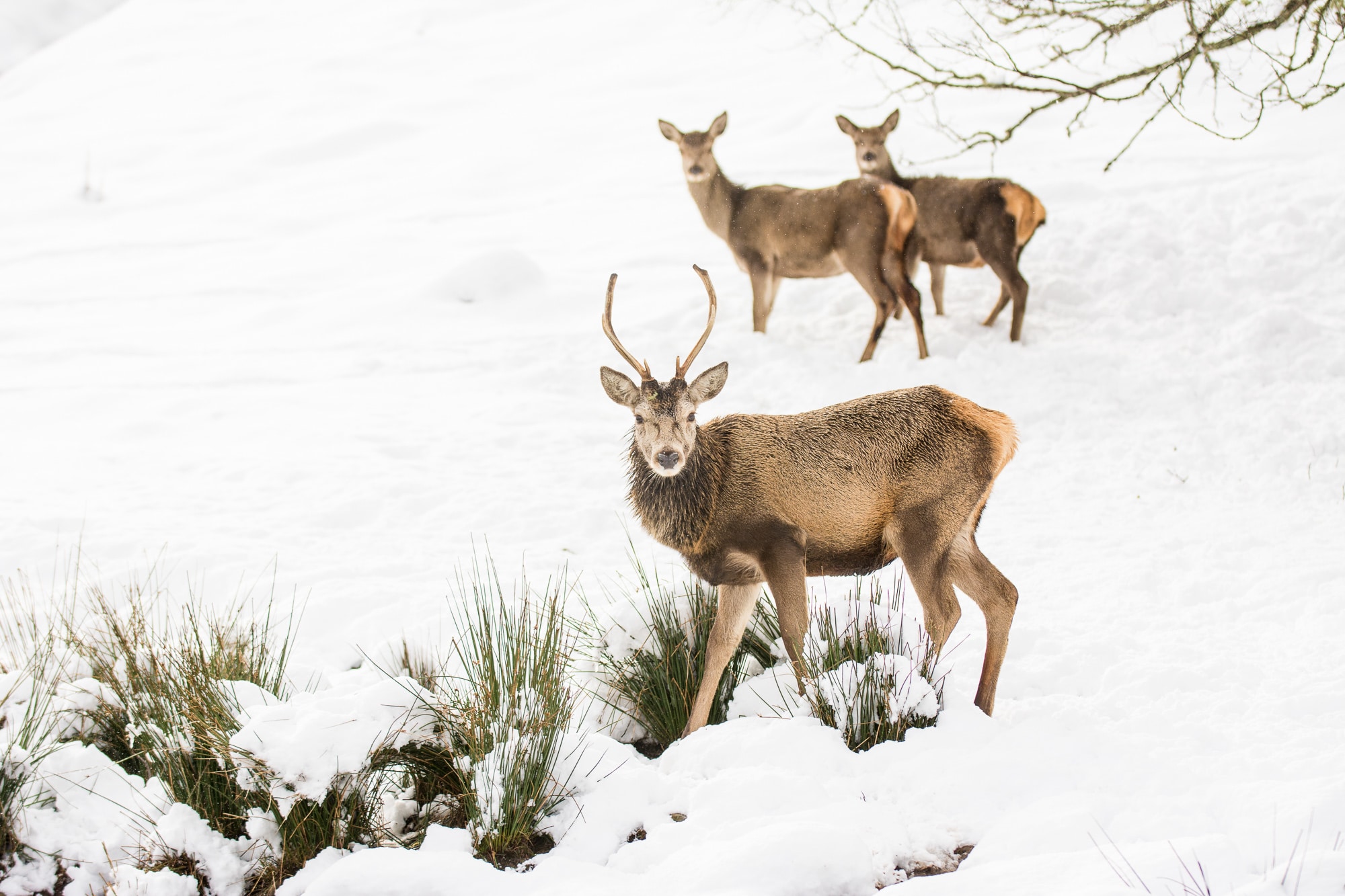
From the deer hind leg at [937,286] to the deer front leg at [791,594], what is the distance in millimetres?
6536

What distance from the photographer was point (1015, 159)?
551 inches

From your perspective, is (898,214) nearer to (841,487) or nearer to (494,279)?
(494,279)

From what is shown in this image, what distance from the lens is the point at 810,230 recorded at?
10125 millimetres

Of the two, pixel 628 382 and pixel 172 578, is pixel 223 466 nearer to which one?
pixel 172 578

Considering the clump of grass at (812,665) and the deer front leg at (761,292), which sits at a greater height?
the deer front leg at (761,292)

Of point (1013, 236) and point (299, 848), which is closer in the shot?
point (299, 848)

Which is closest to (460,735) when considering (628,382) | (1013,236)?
(628,382)

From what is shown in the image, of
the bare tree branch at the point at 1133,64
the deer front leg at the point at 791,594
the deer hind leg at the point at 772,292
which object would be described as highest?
the bare tree branch at the point at 1133,64

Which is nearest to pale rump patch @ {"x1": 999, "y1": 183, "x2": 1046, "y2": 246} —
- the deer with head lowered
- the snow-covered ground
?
the snow-covered ground

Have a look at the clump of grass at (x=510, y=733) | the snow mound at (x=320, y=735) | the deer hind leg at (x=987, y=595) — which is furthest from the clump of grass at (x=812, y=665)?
the snow mound at (x=320, y=735)

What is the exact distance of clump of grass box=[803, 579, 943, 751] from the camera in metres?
4.16

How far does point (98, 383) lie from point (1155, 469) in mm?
9201

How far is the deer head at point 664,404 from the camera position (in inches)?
173

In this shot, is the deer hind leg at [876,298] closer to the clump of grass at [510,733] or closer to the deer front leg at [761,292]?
the deer front leg at [761,292]
